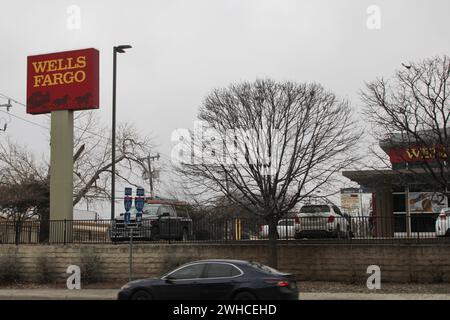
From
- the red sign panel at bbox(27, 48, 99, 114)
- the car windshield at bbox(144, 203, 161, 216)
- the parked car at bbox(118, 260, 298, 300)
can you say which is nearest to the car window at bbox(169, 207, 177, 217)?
the car windshield at bbox(144, 203, 161, 216)

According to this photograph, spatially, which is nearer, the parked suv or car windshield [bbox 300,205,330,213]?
car windshield [bbox 300,205,330,213]

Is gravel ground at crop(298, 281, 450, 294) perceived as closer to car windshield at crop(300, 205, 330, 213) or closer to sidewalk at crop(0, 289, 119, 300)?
car windshield at crop(300, 205, 330, 213)

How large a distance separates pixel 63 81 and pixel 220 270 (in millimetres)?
14980

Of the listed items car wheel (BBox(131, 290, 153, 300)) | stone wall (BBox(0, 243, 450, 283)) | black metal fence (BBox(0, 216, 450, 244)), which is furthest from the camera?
black metal fence (BBox(0, 216, 450, 244))

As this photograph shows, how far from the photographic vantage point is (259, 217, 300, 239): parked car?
23.5 m

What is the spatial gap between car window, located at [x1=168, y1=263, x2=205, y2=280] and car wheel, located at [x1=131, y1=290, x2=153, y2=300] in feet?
2.59

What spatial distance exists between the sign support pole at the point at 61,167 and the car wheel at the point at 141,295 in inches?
439

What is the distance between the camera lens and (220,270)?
14742 mm

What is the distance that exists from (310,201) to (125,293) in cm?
999

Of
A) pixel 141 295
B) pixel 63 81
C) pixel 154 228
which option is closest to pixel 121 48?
pixel 63 81

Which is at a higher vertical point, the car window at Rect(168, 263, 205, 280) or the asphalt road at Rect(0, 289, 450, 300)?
the car window at Rect(168, 263, 205, 280)

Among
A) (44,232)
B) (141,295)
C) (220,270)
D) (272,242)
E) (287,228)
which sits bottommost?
(141,295)

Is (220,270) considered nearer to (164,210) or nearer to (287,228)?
(287,228)
